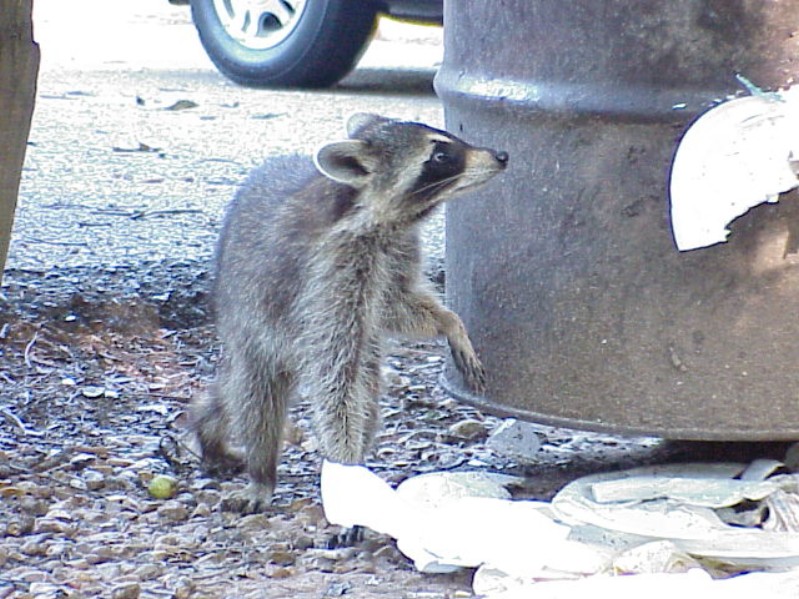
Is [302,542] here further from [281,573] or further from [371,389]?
[371,389]

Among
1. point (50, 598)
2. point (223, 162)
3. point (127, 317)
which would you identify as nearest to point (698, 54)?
point (50, 598)

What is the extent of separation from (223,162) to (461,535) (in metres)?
4.57

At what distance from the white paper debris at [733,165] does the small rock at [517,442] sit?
0.99 meters

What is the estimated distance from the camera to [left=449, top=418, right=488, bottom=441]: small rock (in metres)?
4.03

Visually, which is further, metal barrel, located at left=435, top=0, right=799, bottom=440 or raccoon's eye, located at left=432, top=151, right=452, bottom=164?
raccoon's eye, located at left=432, top=151, right=452, bottom=164

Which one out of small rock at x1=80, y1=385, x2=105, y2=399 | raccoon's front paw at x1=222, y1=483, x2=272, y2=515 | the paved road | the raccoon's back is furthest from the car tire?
raccoon's front paw at x1=222, y1=483, x2=272, y2=515

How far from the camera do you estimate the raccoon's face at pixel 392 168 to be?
11.7 feet

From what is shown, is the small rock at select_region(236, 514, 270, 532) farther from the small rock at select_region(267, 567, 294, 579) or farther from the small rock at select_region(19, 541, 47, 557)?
the small rock at select_region(19, 541, 47, 557)

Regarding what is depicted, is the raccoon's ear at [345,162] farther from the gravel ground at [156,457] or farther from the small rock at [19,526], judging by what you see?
the small rock at [19,526]

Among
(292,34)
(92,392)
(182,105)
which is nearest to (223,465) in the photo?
(92,392)

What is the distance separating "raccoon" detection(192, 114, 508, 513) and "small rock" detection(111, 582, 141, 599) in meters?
0.56

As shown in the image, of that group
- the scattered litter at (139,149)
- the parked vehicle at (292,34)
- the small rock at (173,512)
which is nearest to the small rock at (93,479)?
the small rock at (173,512)

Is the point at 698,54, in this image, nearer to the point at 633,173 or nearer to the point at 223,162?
the point at 633,173

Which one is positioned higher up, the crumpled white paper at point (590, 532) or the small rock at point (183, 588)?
the crumpled white paper at point (590, 532)
